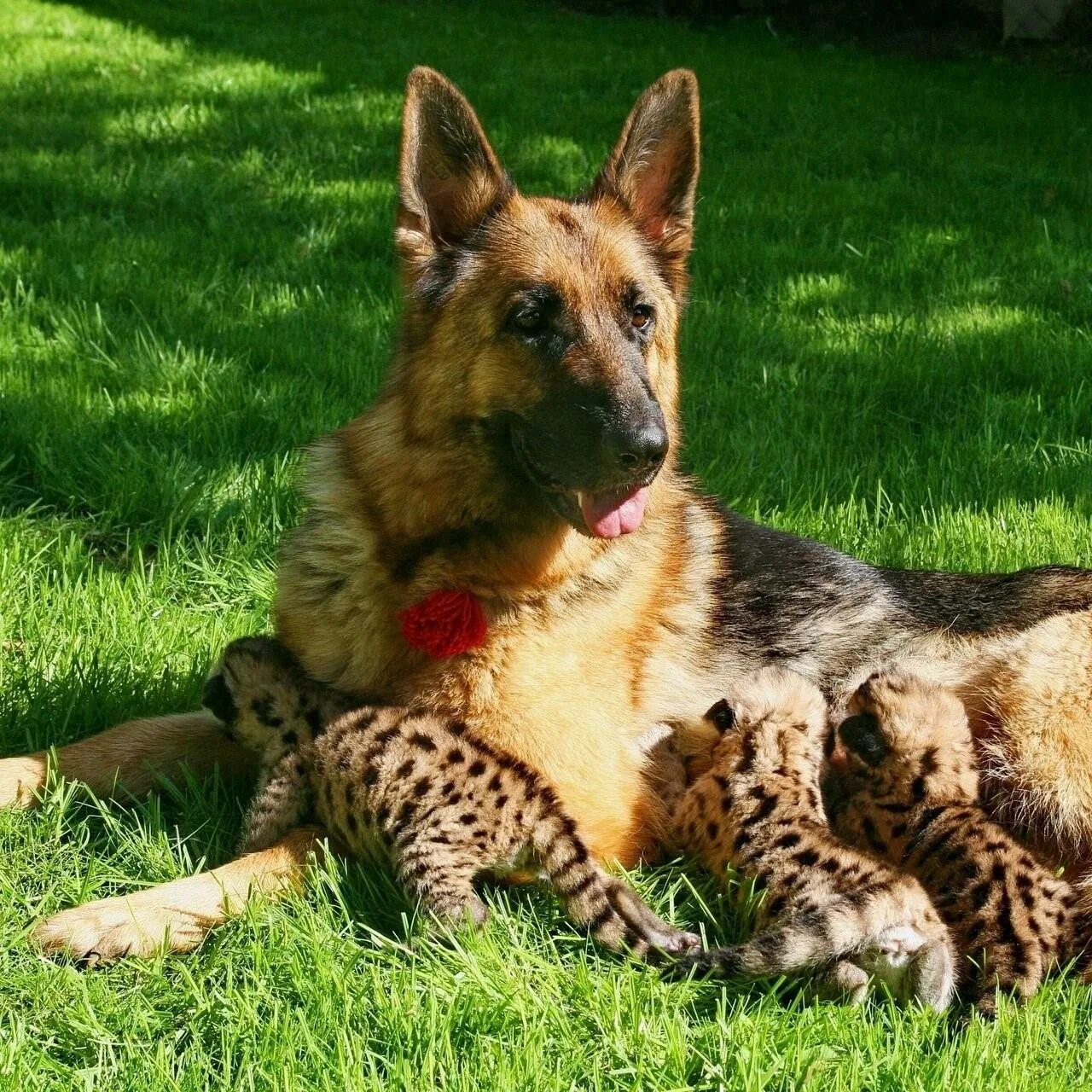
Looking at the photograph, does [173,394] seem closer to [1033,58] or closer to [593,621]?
[593,621]

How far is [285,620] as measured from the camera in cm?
400

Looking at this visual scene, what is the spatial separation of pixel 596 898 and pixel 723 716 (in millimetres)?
836

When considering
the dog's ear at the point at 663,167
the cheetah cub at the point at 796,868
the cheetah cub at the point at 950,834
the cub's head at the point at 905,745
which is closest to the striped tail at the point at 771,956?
the cheetah cub at the point at 796,868

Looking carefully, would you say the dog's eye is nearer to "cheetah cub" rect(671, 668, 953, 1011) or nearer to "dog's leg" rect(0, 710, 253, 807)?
"cheetah cub" rect(671, 668, 953, 1011)

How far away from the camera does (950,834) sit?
11.3 ft

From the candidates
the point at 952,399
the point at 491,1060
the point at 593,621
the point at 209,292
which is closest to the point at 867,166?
the point at 952,399

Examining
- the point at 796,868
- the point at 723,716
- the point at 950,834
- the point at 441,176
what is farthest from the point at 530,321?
the point at 950,834

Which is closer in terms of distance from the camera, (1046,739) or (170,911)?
(170,911)

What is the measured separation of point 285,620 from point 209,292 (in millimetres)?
3529

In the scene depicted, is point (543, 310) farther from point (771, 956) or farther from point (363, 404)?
point (363, 404)

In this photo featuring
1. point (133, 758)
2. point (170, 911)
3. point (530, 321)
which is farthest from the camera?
point (133, 758)

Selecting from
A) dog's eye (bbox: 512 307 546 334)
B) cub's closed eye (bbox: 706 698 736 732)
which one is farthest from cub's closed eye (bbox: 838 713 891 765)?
dog's eye (bbox: 512 307 546 334)

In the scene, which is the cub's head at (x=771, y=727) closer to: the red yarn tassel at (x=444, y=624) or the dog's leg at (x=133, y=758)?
the red yarn tassel at (x=444, y=624)

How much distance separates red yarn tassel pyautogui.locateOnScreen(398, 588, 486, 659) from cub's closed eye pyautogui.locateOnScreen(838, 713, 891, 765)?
44.8 inches
